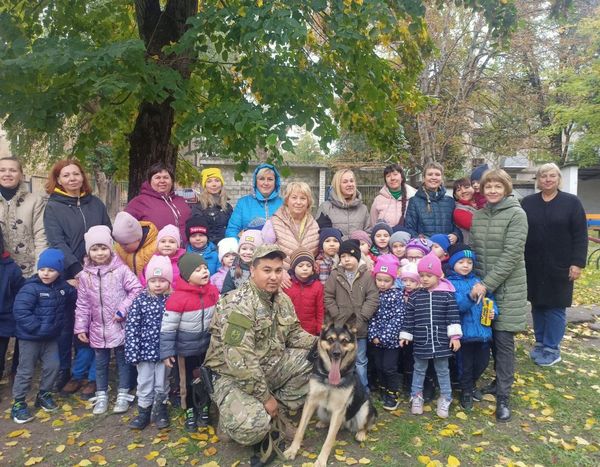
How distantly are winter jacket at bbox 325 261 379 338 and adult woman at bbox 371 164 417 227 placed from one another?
1141mm

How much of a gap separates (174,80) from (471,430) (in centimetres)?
443

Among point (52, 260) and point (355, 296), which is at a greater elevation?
point (52, 260)

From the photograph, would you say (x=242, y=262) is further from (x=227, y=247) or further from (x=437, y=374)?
(x=437, y=374)

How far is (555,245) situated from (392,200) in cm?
188

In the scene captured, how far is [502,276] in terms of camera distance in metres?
4.12

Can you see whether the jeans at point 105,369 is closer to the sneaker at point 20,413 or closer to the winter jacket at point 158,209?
the sneaker at point 20,413

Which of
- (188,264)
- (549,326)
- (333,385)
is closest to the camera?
(333,385)

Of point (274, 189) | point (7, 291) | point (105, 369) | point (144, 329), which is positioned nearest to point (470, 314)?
point (274, 189)

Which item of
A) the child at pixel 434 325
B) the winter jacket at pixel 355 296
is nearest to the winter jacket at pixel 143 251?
the winter jacket at pixel 355 296

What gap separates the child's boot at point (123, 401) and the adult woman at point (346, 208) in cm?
267

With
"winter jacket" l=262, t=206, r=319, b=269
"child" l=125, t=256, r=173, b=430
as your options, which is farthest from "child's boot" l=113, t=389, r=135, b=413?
"winter jacket" l=262, t=206, r=319, b=269

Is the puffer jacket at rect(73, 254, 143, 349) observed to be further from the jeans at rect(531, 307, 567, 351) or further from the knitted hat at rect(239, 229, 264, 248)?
the jeans at rect(531, 307, 567, 351)

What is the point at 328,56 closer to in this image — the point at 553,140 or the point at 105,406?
the point at 105,406

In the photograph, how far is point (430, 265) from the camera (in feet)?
13.4
